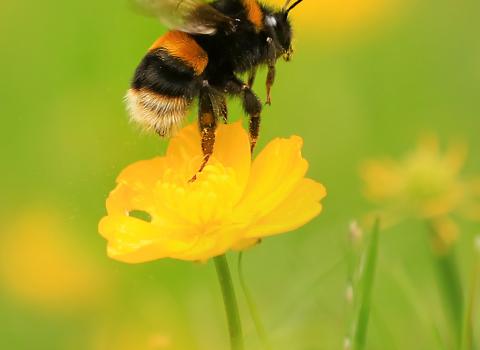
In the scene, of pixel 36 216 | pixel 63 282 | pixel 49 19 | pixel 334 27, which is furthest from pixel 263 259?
pixel 49 19

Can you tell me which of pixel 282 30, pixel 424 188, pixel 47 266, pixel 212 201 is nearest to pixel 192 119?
pixel 47 266

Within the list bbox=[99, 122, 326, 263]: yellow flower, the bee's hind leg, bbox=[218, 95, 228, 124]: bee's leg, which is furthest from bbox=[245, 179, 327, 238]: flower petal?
bbox=[218, 95, 228, 124]: bee's leg

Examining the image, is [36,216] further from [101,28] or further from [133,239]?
[133,239]

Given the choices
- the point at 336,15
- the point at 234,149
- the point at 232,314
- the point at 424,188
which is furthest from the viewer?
the point at 336,15

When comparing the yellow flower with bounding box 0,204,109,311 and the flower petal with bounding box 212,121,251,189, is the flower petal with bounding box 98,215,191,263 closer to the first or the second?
the flower petal with bounding box 212,121,251,189

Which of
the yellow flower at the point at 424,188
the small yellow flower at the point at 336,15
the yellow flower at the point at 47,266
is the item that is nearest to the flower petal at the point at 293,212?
the yellow flower at the point at 424,188

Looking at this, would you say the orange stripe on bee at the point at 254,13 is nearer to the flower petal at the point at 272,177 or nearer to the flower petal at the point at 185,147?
the flower petal at the point at 185,147

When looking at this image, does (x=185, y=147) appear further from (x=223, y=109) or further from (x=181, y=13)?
(x=181, y=13)
